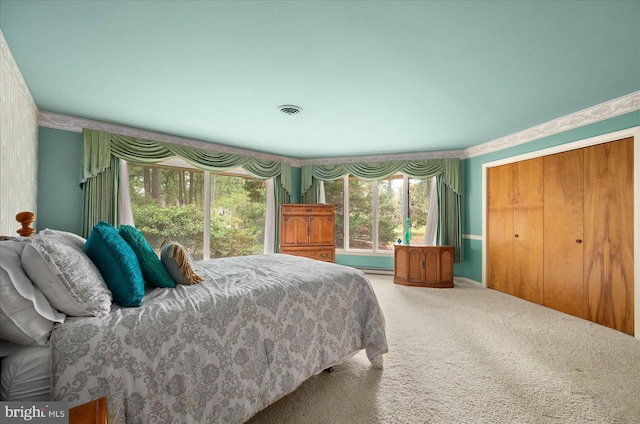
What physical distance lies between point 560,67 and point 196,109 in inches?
132

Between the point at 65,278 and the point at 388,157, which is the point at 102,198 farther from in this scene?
the point at 388,157

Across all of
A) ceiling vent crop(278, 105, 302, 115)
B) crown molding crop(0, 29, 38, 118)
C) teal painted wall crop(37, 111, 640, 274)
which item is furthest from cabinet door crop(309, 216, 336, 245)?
crown molding crop(0, 29, 38, 118)

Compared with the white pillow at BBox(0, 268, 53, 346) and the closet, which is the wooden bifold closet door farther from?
the white pillow at BBox(0, 268, 53, 346)

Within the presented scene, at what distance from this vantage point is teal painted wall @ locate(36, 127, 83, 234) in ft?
10.4

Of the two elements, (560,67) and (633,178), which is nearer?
(560,67)

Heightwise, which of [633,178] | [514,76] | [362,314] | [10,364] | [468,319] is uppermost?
[514,76]

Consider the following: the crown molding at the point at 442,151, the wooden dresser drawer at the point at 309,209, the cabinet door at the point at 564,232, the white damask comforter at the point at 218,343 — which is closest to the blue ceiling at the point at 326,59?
the crown molding at the point at 442,151

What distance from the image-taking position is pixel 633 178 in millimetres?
2707

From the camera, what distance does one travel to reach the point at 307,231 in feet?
16.2

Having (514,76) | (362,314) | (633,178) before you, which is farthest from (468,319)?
(514,76)

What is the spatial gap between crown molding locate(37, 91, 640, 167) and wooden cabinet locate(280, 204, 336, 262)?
1.11m

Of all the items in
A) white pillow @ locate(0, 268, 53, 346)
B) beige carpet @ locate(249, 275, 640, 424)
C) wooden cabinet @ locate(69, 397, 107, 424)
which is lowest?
beige carpet @ locate(249, 275, 640, 424)

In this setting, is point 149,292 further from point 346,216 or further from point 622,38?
point 346,216

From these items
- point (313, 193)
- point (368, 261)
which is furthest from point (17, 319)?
point (368, 261)
